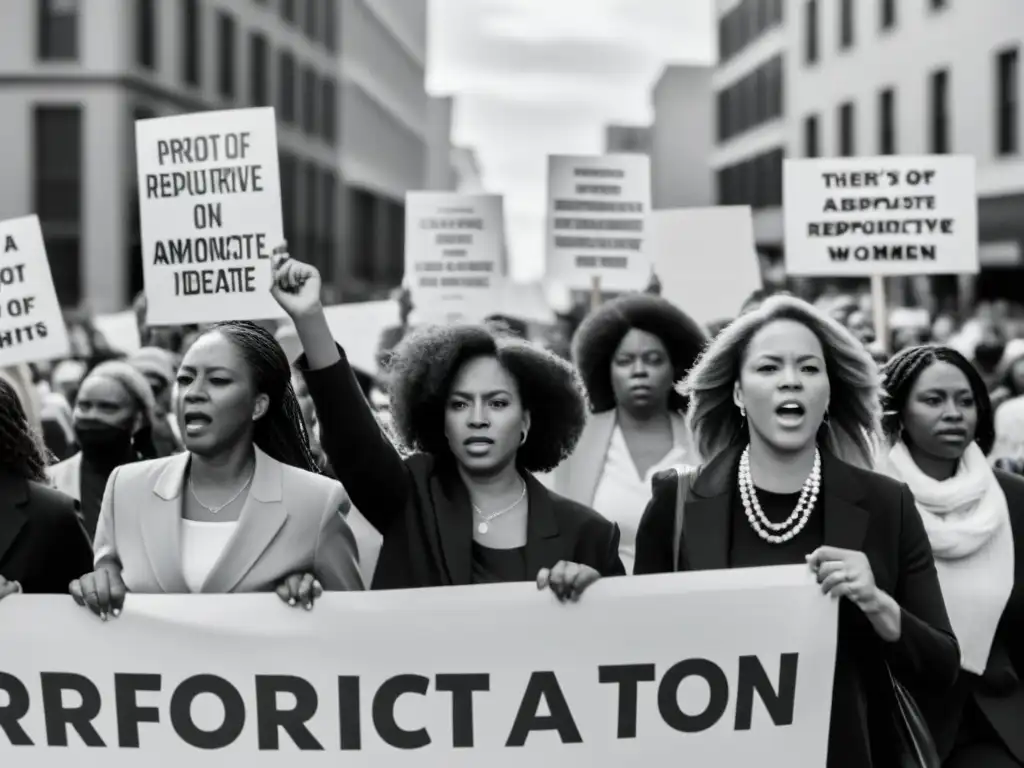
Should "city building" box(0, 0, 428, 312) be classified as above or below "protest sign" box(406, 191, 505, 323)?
above

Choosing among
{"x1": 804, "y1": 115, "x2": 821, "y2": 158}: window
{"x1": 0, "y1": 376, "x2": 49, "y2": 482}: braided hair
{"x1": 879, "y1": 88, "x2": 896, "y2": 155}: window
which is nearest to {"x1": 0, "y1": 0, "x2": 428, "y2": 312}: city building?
{"x1": 804, "y1": 115, "x2": 821, "y2": 158}: window

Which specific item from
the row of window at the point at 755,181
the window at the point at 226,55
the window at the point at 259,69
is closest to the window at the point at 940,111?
the row of window at the point at 755,181

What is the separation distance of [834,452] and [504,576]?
0.83 m

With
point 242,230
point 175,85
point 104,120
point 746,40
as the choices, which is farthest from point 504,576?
point 746,40

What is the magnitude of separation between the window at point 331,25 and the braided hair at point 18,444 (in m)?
53.9

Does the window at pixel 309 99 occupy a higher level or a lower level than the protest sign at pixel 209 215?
higher

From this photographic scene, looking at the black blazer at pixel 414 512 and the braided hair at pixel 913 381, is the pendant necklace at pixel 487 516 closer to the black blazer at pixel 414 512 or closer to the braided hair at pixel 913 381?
the black blazer at pixel 414 512

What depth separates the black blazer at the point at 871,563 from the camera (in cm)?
389

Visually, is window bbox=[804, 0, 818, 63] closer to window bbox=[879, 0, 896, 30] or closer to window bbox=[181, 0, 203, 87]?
window bbox=[879, 0, 896, 30]

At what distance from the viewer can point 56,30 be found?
3531 cm

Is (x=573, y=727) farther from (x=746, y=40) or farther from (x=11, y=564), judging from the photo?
(x=746, y=40)

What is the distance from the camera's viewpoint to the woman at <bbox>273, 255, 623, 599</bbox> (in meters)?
4.03

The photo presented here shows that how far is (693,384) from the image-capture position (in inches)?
168

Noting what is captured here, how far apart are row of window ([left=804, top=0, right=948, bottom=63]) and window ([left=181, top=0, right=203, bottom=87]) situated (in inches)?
569
